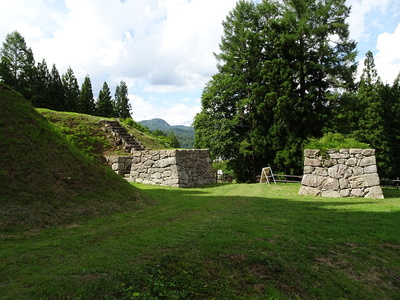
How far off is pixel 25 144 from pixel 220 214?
553cm

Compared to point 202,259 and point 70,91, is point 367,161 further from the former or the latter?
point 70,91

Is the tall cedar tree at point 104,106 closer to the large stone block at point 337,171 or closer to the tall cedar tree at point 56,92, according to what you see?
the tall cedar tree at point 56,92

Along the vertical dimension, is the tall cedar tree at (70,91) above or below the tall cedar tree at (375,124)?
above

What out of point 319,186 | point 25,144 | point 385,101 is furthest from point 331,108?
point 25,144

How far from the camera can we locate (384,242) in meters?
5.86

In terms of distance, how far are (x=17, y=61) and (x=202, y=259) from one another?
38.7m

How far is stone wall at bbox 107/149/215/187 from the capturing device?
14.4 m

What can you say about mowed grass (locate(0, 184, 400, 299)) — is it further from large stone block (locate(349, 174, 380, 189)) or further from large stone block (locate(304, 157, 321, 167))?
large stone block (locate(304, 157, 321, 167))

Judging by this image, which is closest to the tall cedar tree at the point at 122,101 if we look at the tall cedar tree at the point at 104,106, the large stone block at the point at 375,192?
the tall cedar tree at the point at 104,106

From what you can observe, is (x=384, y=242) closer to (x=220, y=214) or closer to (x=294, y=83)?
(x=220, y=214)

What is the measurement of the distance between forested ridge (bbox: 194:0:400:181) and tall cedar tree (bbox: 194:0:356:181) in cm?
7

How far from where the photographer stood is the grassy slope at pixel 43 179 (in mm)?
5668

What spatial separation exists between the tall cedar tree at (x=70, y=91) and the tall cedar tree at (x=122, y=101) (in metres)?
12.1

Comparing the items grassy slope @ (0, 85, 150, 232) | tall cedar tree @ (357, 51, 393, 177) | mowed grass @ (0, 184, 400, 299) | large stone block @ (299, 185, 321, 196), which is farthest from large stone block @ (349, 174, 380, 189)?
tall cedar tree @ (357, 51, 393, 177)
